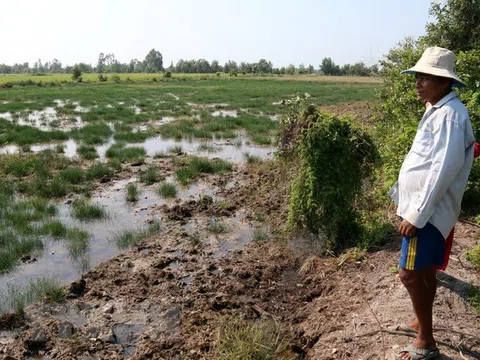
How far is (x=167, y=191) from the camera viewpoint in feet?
28.6

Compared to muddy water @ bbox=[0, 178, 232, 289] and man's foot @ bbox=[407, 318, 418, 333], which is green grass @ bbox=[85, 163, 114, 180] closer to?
muddy water @ bbox=[0, 178, 232, 289]

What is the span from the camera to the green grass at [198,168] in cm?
981

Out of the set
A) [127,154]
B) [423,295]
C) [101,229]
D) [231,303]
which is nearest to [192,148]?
[127,154]

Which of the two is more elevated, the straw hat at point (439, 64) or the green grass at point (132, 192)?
the straw hat at point (439, 64)

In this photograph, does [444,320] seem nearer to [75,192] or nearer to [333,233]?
[333,233]

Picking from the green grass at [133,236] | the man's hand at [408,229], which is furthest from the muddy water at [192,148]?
the man's hand at [408,229]

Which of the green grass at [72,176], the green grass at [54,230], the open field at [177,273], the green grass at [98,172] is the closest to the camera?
the open field at [177,273]

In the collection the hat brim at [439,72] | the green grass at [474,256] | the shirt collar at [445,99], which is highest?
the hat brim at [439,72]

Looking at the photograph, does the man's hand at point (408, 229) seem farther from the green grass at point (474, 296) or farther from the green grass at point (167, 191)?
the green grass at point (167, 191)

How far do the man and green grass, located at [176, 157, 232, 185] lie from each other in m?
7.05

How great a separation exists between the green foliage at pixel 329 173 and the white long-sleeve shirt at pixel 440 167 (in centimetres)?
249

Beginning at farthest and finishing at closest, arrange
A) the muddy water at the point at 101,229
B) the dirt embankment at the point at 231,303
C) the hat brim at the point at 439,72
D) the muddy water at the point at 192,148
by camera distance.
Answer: the muddy water at the point at 192,148 → the muddy water at the point at 101,229 → the dirt embankment at the point at 231,303 → the hat brim at the point at 439,72

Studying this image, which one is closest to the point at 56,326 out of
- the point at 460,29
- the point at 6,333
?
the point at 6,333

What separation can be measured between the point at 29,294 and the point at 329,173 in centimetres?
386
